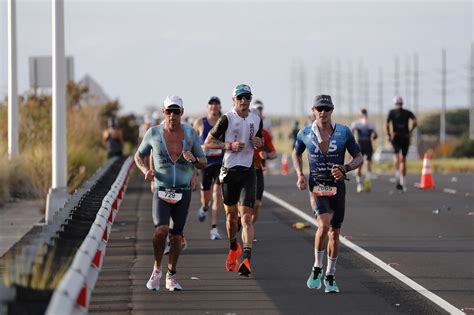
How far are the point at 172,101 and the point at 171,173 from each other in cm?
75

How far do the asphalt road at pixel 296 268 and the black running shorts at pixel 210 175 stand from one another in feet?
2.59

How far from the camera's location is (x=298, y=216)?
21.8m

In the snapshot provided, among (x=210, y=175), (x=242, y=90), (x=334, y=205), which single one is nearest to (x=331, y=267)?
(x=334, y=205)

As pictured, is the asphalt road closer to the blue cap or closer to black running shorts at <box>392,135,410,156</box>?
the blue cap

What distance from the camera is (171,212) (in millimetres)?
12586

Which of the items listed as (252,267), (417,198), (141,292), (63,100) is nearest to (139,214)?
(63,100)

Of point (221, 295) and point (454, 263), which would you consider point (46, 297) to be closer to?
point (221, 295)

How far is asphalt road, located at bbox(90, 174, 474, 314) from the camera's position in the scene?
448 inches

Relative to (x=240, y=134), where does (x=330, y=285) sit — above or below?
below

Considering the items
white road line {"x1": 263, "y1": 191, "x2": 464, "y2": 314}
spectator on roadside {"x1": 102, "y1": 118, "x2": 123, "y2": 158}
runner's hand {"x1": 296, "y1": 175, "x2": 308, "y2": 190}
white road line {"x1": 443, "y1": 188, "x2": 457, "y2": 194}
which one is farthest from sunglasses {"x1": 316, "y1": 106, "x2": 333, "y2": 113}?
spectator on roadside {"x1": 102, "y1": 118, "x2": 123, "y2": 158}

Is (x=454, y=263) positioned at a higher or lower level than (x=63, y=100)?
lower

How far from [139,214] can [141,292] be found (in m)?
10.6

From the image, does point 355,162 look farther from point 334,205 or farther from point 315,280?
point 315,280

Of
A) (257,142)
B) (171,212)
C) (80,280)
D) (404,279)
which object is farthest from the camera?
(257,142)
